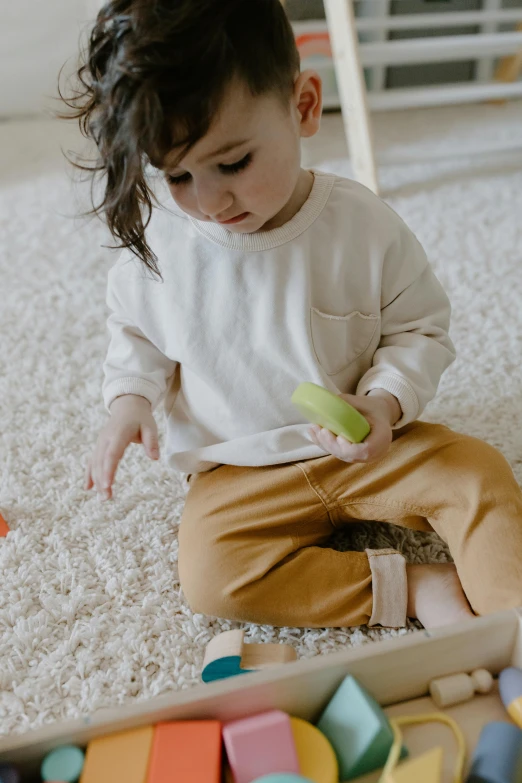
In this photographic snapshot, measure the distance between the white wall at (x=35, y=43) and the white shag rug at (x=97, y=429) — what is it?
0.34 metres

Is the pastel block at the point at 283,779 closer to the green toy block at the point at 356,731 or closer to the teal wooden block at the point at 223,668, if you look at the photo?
the green toy block at the point at 356,731

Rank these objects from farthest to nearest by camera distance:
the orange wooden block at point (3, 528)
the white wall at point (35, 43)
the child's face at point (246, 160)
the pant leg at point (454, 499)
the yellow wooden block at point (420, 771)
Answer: the white wall at point (35, 43) < the orange wooden block at point (3, 528) < the pant leg at point (454, 499) < the child's face at point (246, 160) < the yellow wooden block at point (420, 771)

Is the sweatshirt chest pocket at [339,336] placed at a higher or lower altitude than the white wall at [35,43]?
lower

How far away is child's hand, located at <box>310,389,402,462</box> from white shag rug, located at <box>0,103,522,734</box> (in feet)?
0.63

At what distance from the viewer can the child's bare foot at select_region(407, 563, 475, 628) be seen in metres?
0.72

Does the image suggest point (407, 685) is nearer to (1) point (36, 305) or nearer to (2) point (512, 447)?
(2) point (512, 447)

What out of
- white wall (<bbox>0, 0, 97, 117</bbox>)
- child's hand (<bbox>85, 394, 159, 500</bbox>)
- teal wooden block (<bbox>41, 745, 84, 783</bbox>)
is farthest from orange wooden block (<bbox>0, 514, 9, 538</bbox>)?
white wall (<bbox>0, 0, 97, 117</bbox>)

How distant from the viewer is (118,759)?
1.64 feet

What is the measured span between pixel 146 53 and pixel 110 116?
6 cm

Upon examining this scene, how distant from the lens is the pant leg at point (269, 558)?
745mm

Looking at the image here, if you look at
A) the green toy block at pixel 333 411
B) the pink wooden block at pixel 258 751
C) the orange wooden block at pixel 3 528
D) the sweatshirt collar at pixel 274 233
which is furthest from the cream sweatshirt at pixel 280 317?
the pink wooden block at pixel 258 751

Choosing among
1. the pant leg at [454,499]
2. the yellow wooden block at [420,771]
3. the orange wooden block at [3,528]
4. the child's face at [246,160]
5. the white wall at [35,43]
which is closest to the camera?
the yellow wooden block at [420,771]

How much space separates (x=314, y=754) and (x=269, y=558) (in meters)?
0.25

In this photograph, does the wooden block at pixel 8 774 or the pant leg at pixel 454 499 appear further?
the pant leg at pixel 454 499
